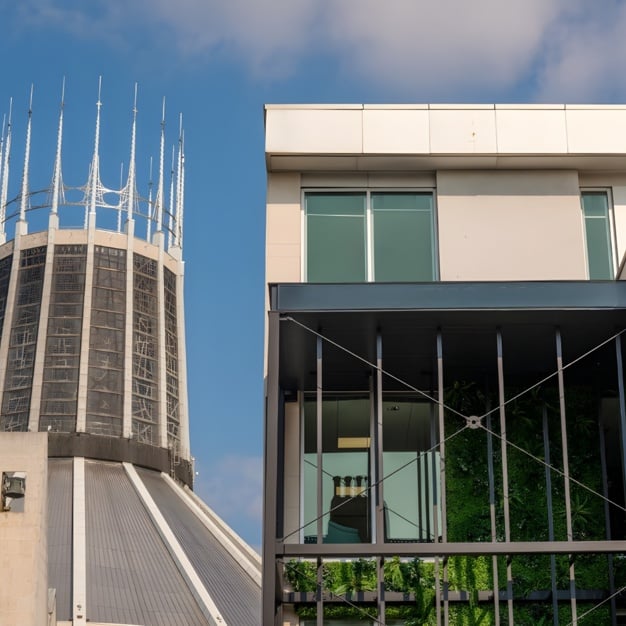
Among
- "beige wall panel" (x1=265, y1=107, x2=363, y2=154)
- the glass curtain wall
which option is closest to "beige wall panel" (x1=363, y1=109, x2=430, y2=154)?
"beige wall panel" (x1=265, y1=107, x2=363, y2=154)

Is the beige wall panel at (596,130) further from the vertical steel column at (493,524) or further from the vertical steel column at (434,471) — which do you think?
the vertical steel column at (493,524)

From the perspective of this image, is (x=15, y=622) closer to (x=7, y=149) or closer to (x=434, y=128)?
(x=434, y=128)

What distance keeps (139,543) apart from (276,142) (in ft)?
112

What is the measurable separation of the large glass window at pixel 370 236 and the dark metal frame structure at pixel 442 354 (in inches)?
80.5

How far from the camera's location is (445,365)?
20.2 metres

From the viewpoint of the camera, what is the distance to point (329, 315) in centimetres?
1855

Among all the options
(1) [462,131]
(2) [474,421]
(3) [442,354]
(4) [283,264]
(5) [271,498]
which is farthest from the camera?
(1) [462,131]

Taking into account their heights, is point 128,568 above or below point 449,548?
above

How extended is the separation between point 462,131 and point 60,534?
114 feet

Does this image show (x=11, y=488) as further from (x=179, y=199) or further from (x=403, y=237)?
(x=179, y=199)

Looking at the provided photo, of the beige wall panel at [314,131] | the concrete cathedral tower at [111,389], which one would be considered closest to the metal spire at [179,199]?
the concrete cathedral tower at [111,389]

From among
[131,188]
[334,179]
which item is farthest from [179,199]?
[334,179]

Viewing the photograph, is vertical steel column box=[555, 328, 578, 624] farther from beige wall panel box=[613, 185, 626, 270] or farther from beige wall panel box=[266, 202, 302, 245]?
beige wall panel box=[266, 202, 302, 245]

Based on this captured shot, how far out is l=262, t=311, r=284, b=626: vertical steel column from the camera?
56.7ft
